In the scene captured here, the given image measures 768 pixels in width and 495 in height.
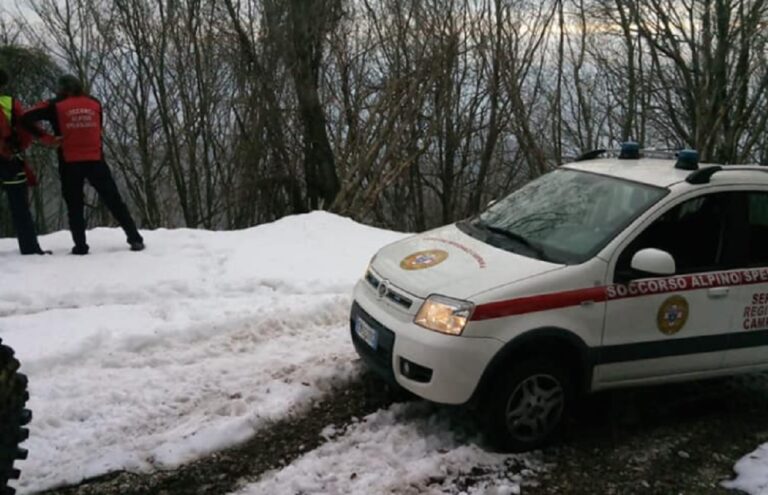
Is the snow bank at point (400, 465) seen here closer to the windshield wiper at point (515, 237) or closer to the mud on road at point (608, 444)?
the mud on road at point (608, 444)

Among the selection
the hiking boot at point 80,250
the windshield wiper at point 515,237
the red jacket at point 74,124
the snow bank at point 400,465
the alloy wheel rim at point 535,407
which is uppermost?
the red jacket at point 74,124

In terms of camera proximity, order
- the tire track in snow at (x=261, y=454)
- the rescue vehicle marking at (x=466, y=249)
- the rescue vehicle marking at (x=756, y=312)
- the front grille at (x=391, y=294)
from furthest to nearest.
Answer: the rescue vehicle marking at (x=756, y=312)
the rescue vehicle marking at (x=466, y=249)
the front grille at (x=391, y=294)
the tire track in snow at (x=261, y=454)

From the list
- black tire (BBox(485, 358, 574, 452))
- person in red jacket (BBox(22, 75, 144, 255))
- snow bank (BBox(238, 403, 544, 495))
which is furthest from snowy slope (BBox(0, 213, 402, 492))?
black tire (BBox(485, 358, 574, 452))

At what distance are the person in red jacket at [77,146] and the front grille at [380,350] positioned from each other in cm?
418

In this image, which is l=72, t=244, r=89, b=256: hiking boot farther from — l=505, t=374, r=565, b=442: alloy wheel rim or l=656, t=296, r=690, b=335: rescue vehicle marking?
l=656, t=296, r=690, b=335: rescue vehicle marking

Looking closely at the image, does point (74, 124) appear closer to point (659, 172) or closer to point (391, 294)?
point (391, 294)

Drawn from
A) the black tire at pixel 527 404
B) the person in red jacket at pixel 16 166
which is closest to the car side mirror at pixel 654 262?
the black tire at pixel 527 404

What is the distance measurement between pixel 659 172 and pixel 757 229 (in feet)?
2.45

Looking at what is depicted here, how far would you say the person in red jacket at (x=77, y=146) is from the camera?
7.38 metres

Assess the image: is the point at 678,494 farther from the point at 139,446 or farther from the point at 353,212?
the point at 353,212

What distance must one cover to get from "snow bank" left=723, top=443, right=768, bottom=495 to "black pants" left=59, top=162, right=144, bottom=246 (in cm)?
629

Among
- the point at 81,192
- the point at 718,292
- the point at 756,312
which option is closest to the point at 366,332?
the point at 718,292

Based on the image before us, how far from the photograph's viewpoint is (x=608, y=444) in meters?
4.44

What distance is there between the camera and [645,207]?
4438mm
